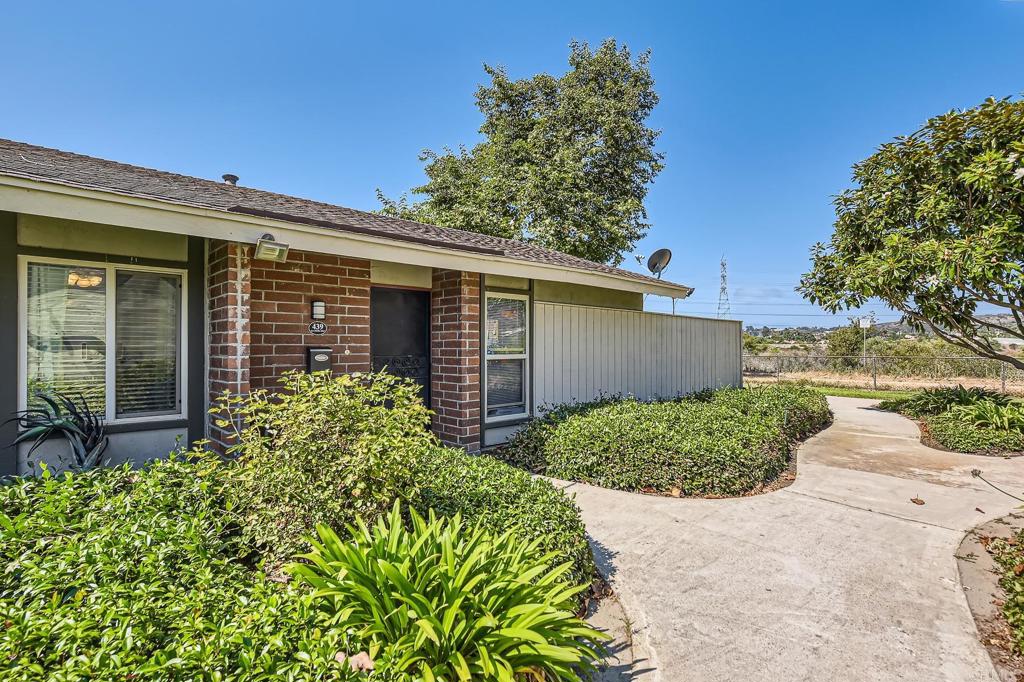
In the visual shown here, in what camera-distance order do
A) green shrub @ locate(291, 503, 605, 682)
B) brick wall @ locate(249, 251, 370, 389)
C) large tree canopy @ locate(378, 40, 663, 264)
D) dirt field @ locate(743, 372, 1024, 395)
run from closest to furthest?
green shrub @ locate(291, 503, 605, 682) < brick wall @ locate(249, 251, 370, 389) < dirt field @ locate(743, 372, 1024, 395) < large tree canopy @ locate(378, 40, 663, 264)

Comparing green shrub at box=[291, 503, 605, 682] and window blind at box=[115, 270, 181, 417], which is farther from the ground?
window blind at box=[115, 270, 181, 417]

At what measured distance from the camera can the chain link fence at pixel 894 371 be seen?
56.6ft

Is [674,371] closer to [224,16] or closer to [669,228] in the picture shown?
[224,16]

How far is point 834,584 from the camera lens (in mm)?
3350

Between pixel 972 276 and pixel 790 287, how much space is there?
4.88 meters

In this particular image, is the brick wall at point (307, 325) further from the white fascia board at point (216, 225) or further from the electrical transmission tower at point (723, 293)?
the electrical transmission tower at point (723, 293)

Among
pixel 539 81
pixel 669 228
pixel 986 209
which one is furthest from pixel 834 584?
pixel 539 81

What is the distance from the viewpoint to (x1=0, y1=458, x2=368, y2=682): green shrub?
159 cm

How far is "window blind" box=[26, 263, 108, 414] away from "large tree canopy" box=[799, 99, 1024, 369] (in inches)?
452

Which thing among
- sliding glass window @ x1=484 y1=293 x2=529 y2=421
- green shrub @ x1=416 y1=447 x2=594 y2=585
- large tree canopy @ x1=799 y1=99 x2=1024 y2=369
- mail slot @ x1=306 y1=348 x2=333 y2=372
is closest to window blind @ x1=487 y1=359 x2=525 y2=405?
sliding glass window @ x1=484 y1=293 x2=529 y2=421

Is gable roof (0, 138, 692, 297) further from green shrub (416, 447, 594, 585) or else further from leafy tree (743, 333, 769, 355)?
leafy tree (743, 333, 769, 355)

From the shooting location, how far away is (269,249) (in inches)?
171

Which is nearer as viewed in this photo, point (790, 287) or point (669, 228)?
point (790, 287)

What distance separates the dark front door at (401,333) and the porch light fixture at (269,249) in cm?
182
